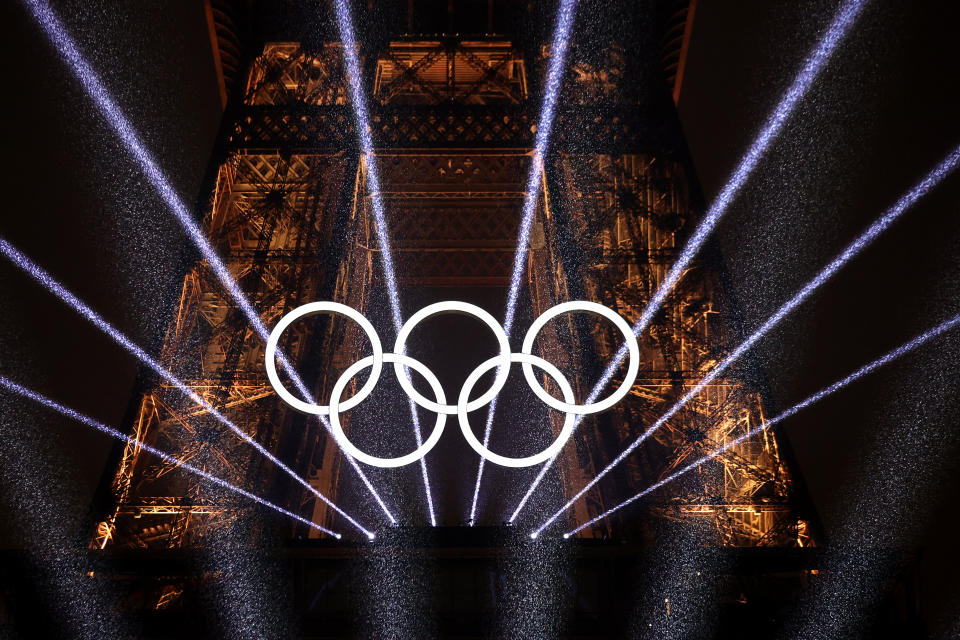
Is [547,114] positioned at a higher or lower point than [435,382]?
higher

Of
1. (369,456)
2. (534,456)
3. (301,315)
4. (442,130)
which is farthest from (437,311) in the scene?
(442,130)

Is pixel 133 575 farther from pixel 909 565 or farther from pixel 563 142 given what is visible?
pixel 563 142

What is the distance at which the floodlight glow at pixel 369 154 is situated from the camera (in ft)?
45.6

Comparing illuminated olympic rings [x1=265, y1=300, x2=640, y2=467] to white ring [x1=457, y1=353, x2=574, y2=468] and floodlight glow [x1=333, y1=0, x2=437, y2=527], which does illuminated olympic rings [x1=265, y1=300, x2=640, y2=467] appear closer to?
white ring [x1=457, y1=353, x2=574, y2=468]

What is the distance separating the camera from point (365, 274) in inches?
704

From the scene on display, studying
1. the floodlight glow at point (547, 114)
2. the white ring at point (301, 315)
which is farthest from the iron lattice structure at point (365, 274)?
the white ring at point (301, 315)

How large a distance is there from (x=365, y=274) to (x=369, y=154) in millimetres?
4427

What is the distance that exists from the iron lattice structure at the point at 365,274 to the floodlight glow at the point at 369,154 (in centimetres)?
22

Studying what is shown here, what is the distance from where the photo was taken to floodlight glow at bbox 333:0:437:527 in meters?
13.9

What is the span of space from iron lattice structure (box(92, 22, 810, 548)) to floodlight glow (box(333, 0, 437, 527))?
0.73 feet

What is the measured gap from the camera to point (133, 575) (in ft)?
27.1

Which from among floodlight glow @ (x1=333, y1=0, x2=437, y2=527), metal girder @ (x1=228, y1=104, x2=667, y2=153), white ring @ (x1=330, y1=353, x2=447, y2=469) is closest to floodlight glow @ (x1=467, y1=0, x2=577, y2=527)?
metal girder @ (x1=228, y1=104, x2=667, y2=153)

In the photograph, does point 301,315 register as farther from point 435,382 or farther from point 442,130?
point 442,130

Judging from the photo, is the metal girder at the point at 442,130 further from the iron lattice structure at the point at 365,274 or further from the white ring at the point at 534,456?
the white ring at the point at 534,456
